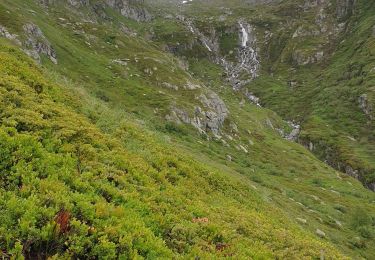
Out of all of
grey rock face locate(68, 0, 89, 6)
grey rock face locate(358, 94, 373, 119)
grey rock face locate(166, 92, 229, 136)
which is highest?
grey rock face locate(358, 94, 373, 119)

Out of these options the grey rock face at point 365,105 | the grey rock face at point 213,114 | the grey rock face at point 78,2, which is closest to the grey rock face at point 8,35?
the grey rock face at point 213,114

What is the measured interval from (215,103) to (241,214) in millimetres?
78009

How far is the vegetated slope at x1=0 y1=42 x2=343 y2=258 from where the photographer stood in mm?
9812

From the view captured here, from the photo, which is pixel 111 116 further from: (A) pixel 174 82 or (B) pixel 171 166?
(A) pixel 174 82

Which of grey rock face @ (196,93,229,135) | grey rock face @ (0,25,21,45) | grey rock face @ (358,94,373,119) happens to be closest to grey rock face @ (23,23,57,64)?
grey rock face @ (0,25,21,45)

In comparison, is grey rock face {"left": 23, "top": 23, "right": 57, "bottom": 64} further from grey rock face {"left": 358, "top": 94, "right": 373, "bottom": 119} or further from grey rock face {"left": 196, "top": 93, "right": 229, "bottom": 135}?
grey rock face {"left": 358, "top": 94, "right": 373, "bottom": 119}

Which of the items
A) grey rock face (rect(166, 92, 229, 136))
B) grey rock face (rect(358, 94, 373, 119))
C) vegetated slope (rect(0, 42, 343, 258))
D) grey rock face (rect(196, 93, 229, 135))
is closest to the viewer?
vegetated slope (rect(0, 42, 343, 258))

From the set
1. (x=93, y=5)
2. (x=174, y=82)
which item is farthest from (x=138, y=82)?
(x=93, y=5)

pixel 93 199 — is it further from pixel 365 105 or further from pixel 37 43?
pixel 365 105

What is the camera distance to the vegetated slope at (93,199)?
32.2 ft

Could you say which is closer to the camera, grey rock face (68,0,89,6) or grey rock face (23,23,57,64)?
grey rock face (23,23,57,64)

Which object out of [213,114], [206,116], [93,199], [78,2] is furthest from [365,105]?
[93,199]

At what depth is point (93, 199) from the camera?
39.0 feet

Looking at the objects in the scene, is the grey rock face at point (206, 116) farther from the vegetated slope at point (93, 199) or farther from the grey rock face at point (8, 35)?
the vegetated slope at point (93, 199)
